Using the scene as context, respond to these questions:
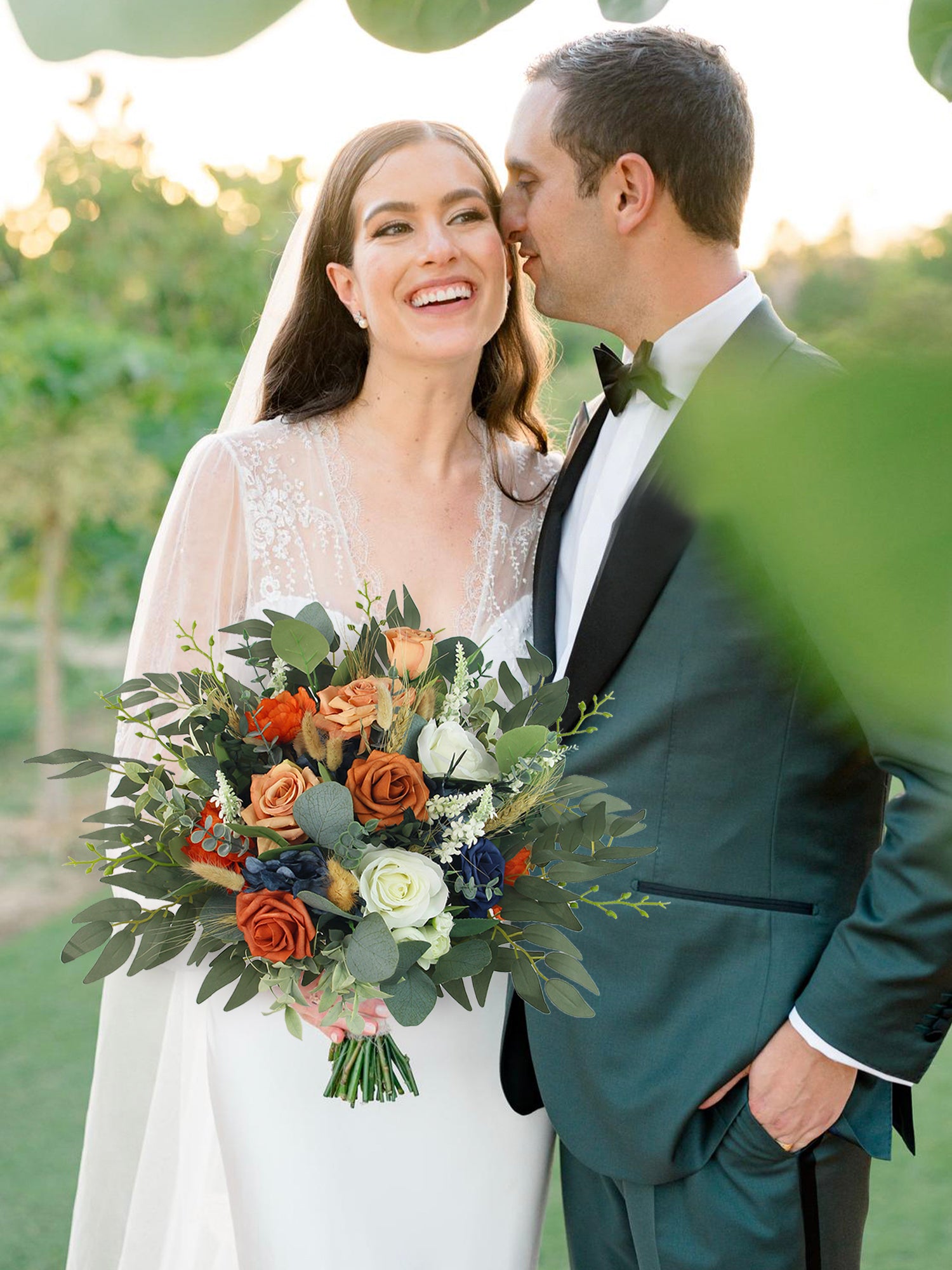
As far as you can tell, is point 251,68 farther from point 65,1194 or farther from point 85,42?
point 65,1194

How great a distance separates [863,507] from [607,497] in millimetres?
1884

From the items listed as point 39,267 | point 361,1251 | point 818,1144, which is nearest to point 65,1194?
point 361,1251

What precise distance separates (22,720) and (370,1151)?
21.1 feet

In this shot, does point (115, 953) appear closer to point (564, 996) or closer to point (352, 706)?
point (352, 706)

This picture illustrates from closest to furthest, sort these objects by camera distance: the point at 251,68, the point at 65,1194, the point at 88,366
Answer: the point at 251,68, the point at 65,1194, the point at 88,366

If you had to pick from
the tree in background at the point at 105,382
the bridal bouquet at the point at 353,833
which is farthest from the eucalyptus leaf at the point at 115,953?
the tree in background at the point at 105,382

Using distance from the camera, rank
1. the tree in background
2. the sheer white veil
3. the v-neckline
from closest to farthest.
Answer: the v-neckline → the sheer white veil → the tree in background

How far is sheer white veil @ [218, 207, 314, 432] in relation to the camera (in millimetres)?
2443

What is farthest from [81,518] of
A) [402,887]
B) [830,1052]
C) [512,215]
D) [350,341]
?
[830,1052]

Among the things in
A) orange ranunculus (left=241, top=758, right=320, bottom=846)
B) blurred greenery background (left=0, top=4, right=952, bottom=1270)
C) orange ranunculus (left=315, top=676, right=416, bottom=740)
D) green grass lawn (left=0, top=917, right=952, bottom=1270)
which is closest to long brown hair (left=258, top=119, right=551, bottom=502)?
orange ranunculus (left=315, top=676, right=416, bottom=740)

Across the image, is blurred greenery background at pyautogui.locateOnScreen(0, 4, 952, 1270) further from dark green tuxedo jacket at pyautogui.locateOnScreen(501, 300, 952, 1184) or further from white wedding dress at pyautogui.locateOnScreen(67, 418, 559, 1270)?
dark green tuxedo jacket at pyautogui.locateOnScreen(501, 300, 952, 1184)

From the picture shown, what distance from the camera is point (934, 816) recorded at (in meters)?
1.30

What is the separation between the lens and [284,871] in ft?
5.04

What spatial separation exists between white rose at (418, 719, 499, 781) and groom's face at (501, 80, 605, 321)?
0.86m
